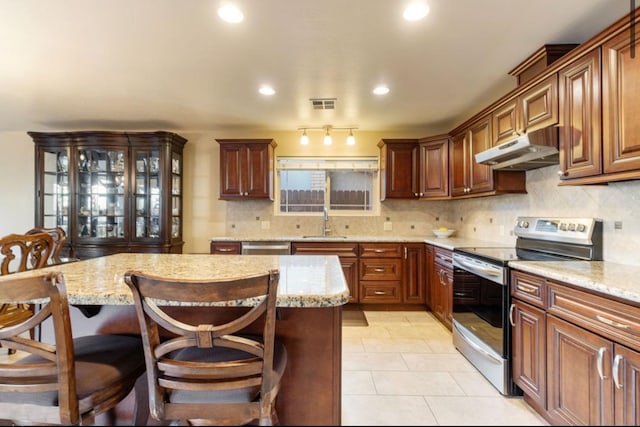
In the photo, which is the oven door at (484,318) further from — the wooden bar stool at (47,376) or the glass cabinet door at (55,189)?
the glass cabinet door at (55,189)

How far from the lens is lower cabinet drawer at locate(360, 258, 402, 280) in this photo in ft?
11.9

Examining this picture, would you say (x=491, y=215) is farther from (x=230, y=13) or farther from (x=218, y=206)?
(x=218, y=206)

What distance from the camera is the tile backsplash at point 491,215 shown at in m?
1.87

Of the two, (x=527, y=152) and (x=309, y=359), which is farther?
(x=527, y=152)

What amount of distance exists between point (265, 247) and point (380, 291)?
1545mm

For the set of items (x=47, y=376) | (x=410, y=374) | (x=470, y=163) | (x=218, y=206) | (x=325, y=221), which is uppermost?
(x=470, y=163)

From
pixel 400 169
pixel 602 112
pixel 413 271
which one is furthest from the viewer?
pixel 400 169

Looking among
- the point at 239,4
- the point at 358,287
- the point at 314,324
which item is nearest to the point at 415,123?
the point at 358,287

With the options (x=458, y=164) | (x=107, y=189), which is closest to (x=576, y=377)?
(x=458, y=164)

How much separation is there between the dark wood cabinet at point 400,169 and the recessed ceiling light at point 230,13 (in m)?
2.54

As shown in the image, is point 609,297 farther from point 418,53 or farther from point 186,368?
point 418,53

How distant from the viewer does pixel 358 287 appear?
11.9 ft

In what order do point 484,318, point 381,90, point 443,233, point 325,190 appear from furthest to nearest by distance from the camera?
1. point 325,190
2. point 443,233
3. point 381,90
4. point 484,318

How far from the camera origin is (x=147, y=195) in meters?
3.91
